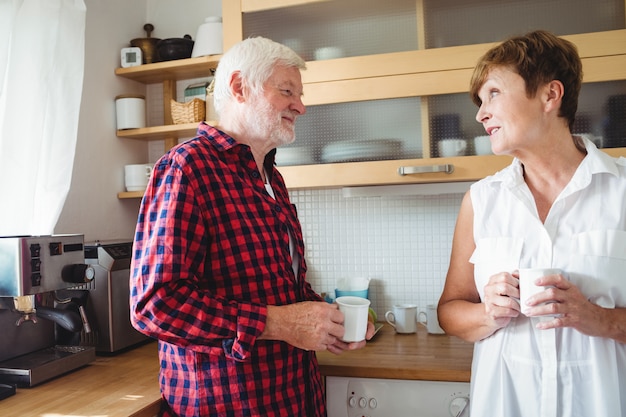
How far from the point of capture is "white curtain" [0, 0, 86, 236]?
165 centimetres

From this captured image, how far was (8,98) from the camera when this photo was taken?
1639mm

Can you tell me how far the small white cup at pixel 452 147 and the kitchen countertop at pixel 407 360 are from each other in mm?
657

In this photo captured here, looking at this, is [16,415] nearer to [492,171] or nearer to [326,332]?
[326,332]

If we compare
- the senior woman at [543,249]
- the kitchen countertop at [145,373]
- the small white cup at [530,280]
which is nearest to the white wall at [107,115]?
the kitchen countertop at [145,373]

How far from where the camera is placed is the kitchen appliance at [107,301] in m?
1.79

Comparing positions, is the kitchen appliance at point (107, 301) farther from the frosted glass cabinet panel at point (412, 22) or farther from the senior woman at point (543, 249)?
the senior woman at point (543, 249)

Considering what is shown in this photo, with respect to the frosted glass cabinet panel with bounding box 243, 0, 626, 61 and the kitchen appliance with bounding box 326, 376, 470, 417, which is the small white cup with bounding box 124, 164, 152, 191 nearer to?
the frosted glass cabinet panel with bounding box 243, 0, 626, 61

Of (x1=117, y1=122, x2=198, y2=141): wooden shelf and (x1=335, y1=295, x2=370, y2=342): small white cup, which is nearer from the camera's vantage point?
(x1=335, y1=295, x2=370, y2=342): small white cup

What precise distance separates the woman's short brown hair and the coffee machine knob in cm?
123

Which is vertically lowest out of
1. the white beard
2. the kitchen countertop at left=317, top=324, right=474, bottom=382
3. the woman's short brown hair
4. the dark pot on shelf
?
the kitchen countertop at left=317, top=324, right=474, bottom=382

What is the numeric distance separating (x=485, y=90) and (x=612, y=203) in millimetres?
387

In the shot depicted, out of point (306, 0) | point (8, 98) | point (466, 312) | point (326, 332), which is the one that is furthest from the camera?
point (306, 0)

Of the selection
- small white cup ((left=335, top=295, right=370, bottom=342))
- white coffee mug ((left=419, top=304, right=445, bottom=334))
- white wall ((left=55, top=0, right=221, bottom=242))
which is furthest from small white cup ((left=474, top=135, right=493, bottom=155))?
white wall ((left=55, top=0, right=221, bottom=242))

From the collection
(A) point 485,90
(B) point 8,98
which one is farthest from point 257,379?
(B) point 8,98
